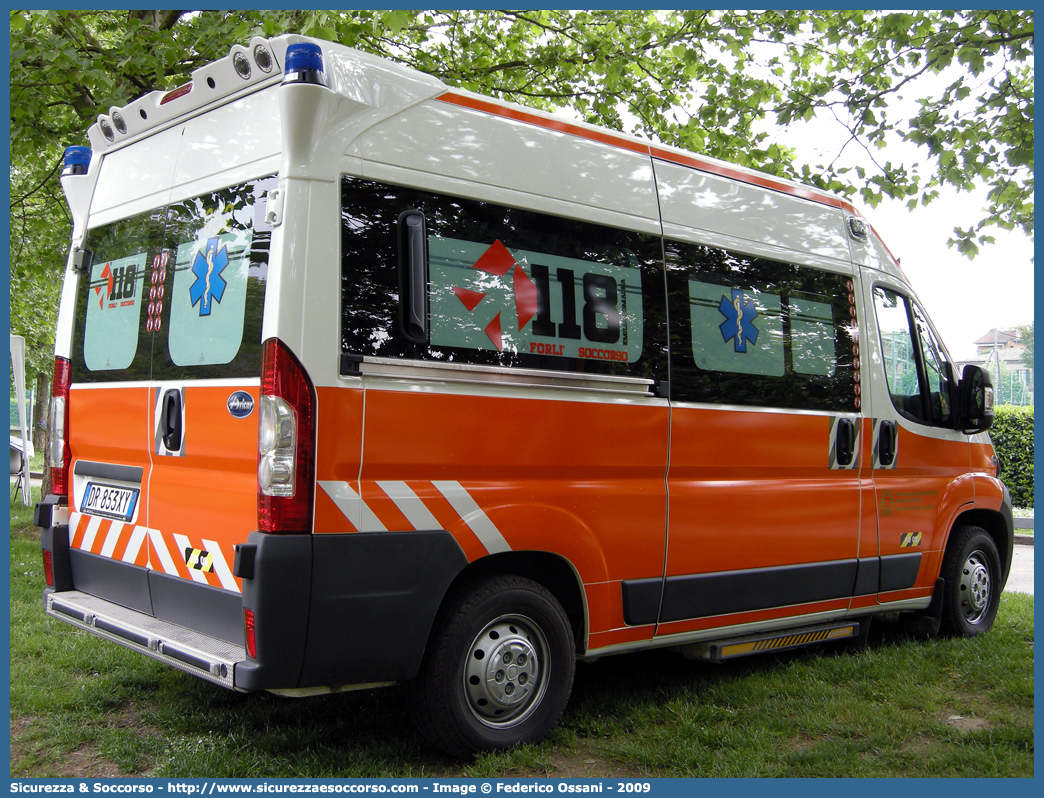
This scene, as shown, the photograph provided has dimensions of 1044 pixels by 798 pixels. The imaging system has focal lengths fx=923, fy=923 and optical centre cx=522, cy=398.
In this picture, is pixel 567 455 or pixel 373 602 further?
pixel 567 455

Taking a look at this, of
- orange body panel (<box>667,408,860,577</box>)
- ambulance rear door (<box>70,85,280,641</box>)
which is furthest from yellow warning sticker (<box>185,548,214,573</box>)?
orange body panel (<box>667,408,860,577</box>)

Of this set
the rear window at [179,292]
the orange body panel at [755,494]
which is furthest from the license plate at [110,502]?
the orange body panel at [755,494]

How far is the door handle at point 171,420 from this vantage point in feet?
13.5

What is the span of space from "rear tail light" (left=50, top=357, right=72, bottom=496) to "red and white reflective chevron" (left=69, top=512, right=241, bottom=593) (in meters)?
0.20

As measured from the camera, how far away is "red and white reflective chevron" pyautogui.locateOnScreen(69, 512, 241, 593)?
384 centimetres

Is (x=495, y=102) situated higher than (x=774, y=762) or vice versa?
(x=495, y=102)

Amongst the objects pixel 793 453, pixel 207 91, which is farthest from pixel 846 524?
pixel 207 91

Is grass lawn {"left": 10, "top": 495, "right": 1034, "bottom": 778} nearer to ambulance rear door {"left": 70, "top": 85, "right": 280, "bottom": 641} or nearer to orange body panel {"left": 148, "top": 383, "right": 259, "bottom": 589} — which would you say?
ambulance rear door {"left": 70, "top": 85, "right": 280, "bottom": 641}

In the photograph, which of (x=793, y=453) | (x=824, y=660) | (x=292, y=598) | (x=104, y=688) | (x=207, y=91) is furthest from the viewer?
(x=824, y=660)

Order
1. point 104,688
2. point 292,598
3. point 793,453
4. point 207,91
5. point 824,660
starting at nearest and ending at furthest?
1. point 292,598
2. point 207,91
3. point 104,688
4. point 793,453
5. point 824,660

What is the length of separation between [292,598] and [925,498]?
4.47 metres

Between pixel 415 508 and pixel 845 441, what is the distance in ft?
10.0

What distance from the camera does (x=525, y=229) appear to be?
14.1 ft

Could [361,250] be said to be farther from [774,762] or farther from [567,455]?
[774,762]
